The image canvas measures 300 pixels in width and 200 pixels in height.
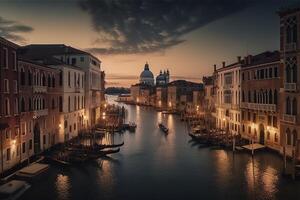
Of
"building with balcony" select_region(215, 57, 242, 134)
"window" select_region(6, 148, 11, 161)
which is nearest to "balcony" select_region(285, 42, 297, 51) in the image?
"building with balcony" select_region(215, 57, 242, 134)

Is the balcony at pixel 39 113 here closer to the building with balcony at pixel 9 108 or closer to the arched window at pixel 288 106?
the building with balcony at pixel 9 108

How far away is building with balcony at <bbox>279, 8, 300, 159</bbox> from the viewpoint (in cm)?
2464

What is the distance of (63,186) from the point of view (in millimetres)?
20484

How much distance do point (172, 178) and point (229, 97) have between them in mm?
20611

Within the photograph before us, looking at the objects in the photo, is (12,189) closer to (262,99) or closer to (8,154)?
(8,154)

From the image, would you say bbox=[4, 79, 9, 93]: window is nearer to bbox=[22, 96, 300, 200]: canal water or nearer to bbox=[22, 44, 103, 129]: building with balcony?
bbox=[22, 96, 300, 200]: canal water

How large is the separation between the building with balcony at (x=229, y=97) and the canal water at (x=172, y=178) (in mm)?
7697

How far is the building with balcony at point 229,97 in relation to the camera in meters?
37.6

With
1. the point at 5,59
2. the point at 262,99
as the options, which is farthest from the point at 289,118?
the point at 5,59

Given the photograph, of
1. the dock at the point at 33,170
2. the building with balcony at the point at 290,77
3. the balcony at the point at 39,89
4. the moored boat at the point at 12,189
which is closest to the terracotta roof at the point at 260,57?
the building with balcony at the point at 290,77

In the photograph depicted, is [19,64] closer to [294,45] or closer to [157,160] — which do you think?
[157,160]

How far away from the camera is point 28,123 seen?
2566 cm

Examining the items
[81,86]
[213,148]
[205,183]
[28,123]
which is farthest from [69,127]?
[205,183]

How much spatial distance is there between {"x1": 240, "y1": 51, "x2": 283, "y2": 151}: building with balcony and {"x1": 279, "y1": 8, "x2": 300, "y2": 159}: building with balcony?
3.60 feet
